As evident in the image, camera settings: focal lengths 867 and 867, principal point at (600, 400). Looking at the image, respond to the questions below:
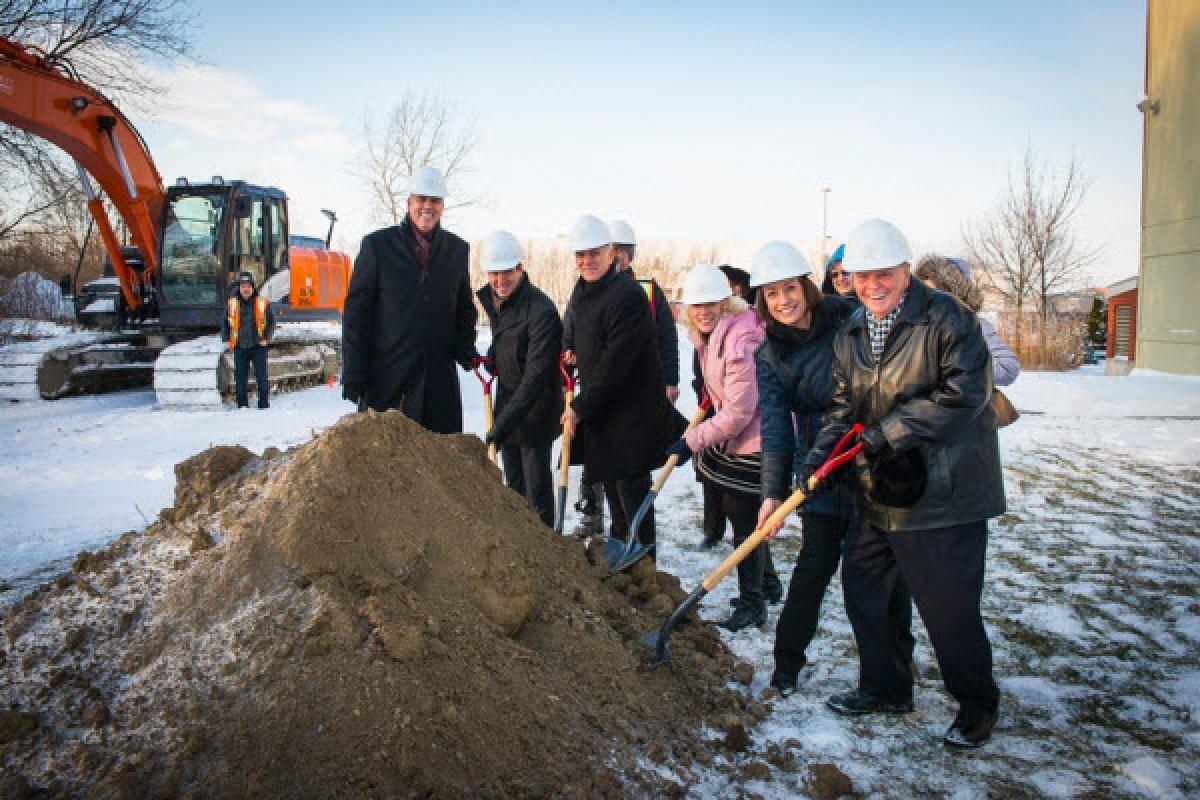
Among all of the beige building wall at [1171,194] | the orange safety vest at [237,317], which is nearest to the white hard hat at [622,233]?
the orange safety vest at [237,317]

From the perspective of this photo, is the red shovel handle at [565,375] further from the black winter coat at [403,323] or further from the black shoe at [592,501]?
the black shoe at [592,501]

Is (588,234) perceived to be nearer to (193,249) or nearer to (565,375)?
(565,375)

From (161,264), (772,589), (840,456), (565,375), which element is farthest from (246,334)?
(840,456)

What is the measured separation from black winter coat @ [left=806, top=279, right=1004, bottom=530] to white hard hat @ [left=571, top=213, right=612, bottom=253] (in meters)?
2.00

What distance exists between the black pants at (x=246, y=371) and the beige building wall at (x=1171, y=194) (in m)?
16.1

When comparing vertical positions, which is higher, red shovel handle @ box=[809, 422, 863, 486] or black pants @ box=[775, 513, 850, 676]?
red shovel handle @ box=[809, 422, 863, 486]

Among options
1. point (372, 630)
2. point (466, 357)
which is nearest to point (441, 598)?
point (372, 630)

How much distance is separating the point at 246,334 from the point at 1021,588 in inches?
394

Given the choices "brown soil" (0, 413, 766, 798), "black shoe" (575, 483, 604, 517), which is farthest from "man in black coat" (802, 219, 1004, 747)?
"black shoe" (575, 483, 604, 517)

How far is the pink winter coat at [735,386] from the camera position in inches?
174

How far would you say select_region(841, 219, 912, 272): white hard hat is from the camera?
10.6 feet

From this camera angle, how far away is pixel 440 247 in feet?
16.5

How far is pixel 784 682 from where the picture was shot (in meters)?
3.81

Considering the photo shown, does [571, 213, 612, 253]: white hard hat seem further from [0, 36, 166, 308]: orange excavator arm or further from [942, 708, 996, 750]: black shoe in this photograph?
[0, 36, 166, 308]: orange excavator arm
